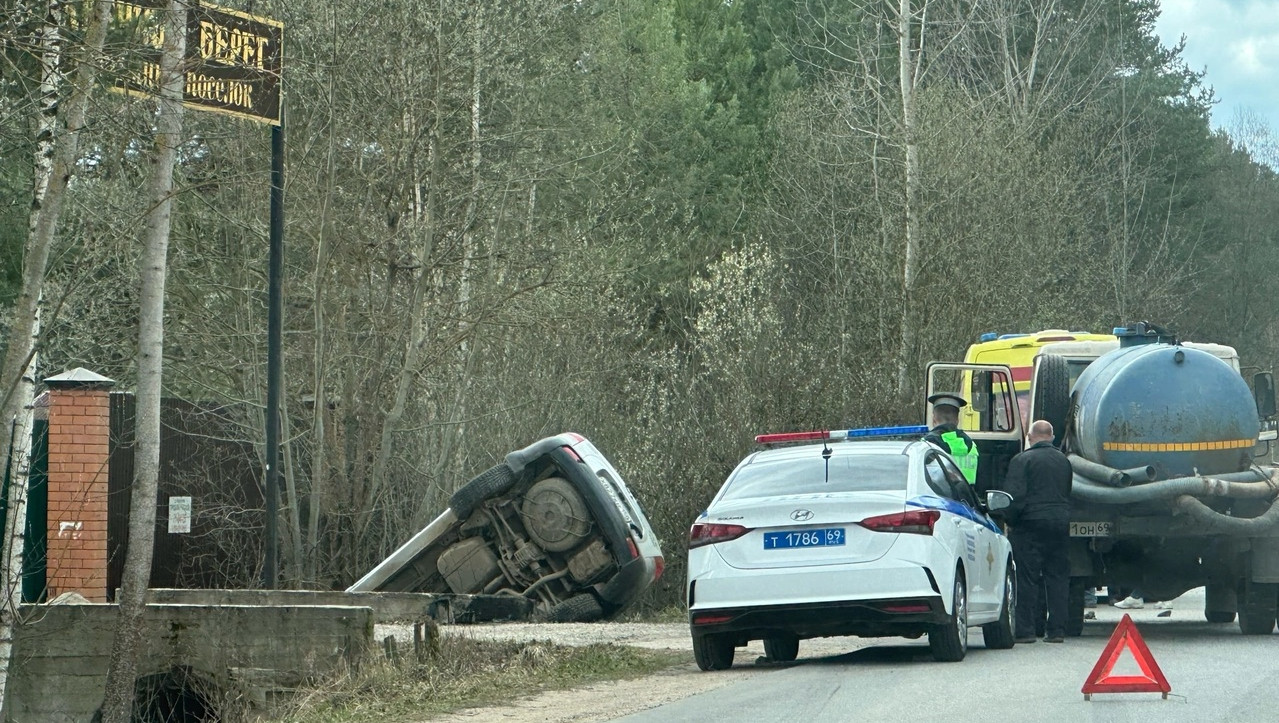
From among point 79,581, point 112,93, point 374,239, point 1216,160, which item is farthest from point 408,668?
point 1216,160

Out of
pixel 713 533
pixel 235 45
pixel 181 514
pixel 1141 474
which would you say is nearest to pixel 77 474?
pixel 181 514

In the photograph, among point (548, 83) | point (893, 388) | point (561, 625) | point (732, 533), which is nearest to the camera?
point (732, 533)

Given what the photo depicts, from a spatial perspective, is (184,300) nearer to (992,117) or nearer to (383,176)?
(383,176)

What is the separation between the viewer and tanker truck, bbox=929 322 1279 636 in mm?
14727

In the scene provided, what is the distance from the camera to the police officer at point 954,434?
16016mm

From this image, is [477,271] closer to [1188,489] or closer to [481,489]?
[481,489]

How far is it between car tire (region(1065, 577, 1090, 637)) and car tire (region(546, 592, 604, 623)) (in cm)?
461

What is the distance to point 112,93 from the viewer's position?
1241 cm

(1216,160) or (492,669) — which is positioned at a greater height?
(1216,160)

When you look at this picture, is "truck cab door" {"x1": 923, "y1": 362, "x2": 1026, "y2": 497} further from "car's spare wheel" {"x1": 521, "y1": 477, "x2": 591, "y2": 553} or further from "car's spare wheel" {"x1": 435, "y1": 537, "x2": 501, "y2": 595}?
"car's spare wheel" {"x1": 435, "y1": 537, "x2": 501, "y2": 595}

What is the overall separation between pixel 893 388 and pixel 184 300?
400 inches

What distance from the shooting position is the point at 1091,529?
49.4ft

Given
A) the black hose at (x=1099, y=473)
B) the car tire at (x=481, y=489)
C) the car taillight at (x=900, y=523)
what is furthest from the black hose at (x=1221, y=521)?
the car tire at (x=481, y=489)

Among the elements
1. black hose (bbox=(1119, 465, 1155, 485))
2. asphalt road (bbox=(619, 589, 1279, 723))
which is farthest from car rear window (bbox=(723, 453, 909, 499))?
black hose (bbox=(1119, 465, 1155, 485))
